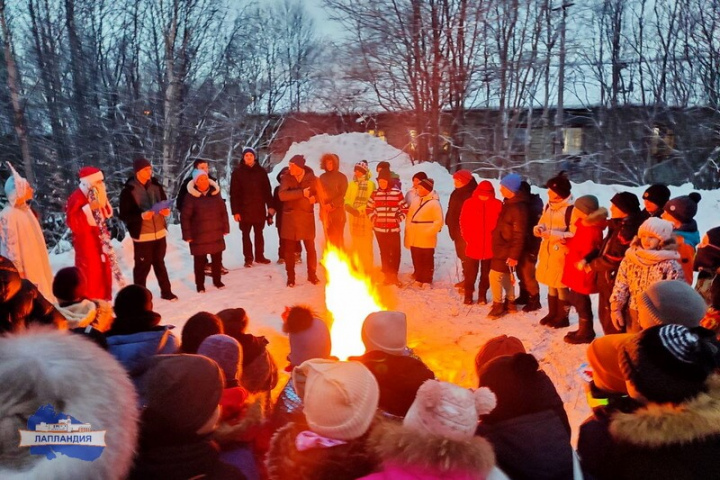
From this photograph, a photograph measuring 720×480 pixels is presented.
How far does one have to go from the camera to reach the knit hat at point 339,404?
2.27m

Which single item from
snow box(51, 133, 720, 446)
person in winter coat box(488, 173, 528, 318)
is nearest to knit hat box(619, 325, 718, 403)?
snow box(51, 133, 720, 446)

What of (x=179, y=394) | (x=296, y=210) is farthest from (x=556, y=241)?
(x=179, y=394)

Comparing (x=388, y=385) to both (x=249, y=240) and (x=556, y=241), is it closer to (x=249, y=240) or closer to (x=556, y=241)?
(x=556, y=241)

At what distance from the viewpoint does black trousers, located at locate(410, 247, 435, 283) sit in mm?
8898

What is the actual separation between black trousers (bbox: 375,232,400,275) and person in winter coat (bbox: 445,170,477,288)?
96 cm

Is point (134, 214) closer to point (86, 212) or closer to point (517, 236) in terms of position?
point (86, 212)

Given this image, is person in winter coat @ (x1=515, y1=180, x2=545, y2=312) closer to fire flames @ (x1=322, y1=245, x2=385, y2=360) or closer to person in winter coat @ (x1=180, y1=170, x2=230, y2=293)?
fire flames @ (x1=322, y1=245, x2=385, y2=360)

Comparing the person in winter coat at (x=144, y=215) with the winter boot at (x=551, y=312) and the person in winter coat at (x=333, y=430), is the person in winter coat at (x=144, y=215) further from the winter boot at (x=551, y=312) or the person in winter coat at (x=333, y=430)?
the person in winter coat at (x=333, y=430)

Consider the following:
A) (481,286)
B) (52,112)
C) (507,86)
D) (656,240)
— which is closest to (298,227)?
(481,286)

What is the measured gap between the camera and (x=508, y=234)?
7.03m

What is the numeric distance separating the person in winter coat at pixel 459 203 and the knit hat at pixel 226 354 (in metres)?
5.37

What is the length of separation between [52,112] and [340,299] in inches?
781

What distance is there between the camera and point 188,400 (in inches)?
84.5

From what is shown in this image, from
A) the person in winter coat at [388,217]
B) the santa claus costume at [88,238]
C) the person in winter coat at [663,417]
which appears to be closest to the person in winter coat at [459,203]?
the person in winter coat at [388,217]
